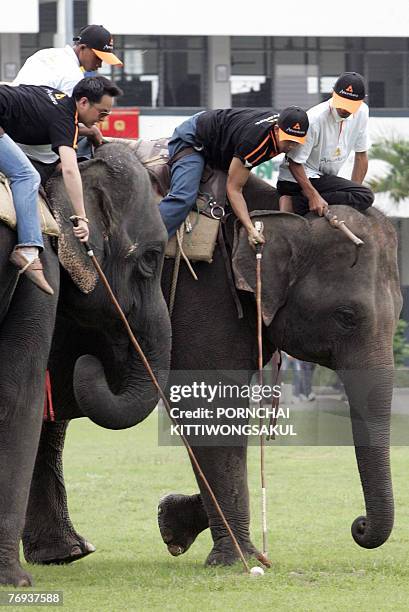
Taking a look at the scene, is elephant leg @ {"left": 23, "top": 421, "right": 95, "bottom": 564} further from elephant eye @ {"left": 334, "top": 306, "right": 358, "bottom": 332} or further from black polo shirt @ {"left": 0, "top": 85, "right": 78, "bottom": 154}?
black polo shirt @ {"left": 0, "top": 85, "right": 78, "bottom": 154}

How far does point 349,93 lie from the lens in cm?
1037

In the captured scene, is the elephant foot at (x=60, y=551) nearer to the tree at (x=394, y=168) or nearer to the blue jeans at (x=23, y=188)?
the blue jeans at (x=23, y=188)

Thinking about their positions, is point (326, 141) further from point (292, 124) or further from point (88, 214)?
point (88, 214)

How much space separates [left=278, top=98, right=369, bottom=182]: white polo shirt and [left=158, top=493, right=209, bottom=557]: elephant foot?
7.45 ft

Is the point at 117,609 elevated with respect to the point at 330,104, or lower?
lower

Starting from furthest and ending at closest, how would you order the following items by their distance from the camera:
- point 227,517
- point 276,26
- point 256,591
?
1. point 276,26
2. point 227,517
3. point 256,591

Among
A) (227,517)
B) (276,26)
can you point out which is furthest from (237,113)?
(276,26)

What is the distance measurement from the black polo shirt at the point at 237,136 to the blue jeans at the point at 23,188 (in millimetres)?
1964

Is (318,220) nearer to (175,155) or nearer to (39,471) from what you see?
(175,155)

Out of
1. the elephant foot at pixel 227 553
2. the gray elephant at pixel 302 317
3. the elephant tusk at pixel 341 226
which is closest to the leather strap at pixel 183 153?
the gray elephant at pixel 302 317

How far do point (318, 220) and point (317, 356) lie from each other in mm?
898

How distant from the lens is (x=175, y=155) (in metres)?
10.5

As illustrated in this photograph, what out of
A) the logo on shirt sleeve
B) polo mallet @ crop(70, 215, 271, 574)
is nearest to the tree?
polo mallet @ crop(70, 215, 271, 574)

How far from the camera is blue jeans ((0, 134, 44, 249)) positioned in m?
8.29
